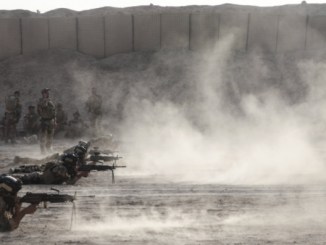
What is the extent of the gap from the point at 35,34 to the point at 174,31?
864cm

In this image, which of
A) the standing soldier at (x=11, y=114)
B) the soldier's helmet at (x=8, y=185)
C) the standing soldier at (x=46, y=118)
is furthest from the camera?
the standing soldier at (x=11, y=114)

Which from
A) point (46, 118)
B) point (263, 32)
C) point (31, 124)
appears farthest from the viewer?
point (263, 32)

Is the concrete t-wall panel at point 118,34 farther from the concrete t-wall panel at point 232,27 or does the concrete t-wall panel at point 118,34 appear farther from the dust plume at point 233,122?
the concrete t-wall panel at point 232,27

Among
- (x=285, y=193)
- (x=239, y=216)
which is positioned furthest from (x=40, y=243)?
(x=285, y=193)

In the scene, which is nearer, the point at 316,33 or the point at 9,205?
the point at 9,205

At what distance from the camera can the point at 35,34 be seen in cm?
2914

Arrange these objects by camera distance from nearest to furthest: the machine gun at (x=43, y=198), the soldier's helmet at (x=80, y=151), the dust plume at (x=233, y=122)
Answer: the machine gun at (x=43, y=198), the soldier's helmet at (x=80, y=151), the dust plume at (x=233, y=122)

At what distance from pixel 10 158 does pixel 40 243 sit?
8.78 metres

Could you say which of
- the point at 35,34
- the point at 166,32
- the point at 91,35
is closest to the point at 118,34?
the point at 91,35

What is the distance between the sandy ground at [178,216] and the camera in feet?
22.4

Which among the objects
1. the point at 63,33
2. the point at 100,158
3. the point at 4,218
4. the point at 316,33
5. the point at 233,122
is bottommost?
the point at 4,218

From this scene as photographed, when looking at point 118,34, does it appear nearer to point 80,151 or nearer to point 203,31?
point 203,31

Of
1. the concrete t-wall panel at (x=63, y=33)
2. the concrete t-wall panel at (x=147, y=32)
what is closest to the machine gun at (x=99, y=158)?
the concrete t-wall panel at (x=147, y=32)

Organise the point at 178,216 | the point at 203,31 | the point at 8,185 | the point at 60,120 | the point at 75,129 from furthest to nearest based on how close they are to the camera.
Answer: the point at 203,31
the point at 60,120
the point at 75,129
the point at 178,216
the point at 8,185
